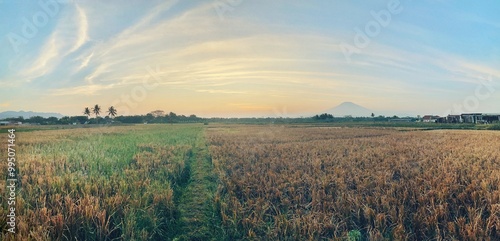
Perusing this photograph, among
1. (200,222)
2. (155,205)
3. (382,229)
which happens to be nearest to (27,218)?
(155,205)

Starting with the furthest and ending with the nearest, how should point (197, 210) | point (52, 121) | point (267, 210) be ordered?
point (52, 121) → point (197, 210) → point (267, 210)

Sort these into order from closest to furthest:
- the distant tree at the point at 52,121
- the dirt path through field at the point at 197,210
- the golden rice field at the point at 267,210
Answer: the golden rice field at the point at 267,210
the dirt path through field at the point at 197,210
the distant tree at the point at 52,121

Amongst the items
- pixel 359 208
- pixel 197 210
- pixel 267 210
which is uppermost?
pixel 359 208

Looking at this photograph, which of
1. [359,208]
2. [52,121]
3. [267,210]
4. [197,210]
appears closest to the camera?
[359,208]

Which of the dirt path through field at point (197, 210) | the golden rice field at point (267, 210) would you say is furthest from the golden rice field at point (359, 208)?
the dirt path through field at point (197, 210)

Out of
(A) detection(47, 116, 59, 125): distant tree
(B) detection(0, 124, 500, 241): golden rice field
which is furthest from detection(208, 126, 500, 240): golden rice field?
(A) detection(47, 116, 59, 125): distant tree

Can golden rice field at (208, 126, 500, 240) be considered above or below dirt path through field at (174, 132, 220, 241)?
above

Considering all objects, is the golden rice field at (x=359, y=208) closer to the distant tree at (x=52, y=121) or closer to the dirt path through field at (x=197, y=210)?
the dirt path through field at (x=197, y=210)

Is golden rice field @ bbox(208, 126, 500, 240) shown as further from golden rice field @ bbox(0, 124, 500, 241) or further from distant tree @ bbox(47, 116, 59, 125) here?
distant tree @ bbox(47, 116, 59, 125)

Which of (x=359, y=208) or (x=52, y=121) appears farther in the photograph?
(x=52, y=121)

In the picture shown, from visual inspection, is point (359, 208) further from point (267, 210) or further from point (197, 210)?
point (197, 210)

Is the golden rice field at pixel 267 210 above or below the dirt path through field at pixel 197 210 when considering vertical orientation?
above

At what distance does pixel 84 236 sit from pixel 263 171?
18.9 feet

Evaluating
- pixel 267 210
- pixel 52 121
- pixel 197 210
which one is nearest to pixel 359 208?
pixel 267 210
